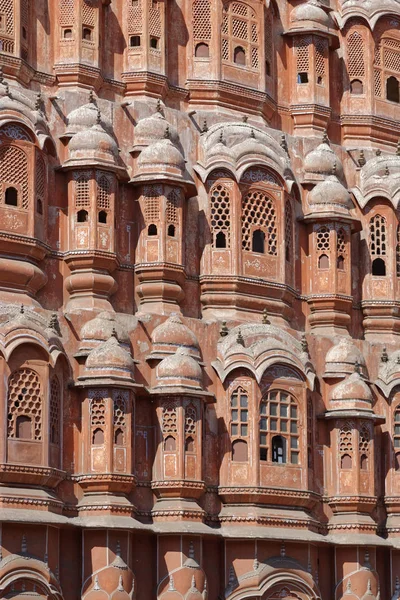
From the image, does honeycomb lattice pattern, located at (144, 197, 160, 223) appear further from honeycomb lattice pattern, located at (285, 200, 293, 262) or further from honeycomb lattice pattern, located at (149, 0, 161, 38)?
honeycomb lattice pattern, located at (149, 0, 161, 38)

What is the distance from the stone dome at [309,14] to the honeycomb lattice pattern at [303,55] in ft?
1.39

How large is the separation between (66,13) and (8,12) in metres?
1.47

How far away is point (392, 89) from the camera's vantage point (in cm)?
4019

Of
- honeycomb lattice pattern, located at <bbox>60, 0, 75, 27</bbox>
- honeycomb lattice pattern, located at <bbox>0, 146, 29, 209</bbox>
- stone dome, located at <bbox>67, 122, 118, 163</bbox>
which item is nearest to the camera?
honeycomb lattice pattern, located at <bbox>0, 146, 29, 209</bbox>

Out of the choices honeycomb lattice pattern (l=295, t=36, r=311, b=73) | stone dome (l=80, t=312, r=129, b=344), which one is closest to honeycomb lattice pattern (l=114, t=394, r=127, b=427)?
stone dome (l=80, t=312, r=129, b=344)

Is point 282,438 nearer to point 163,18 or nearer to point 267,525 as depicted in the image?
point 267,525

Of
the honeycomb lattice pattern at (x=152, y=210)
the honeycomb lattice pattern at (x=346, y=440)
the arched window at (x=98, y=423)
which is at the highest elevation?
the honeycomb lattice pattern at (x=152, y=210)

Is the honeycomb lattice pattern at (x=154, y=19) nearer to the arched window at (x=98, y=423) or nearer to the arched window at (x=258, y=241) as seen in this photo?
the arched window at (x=258, y=241)

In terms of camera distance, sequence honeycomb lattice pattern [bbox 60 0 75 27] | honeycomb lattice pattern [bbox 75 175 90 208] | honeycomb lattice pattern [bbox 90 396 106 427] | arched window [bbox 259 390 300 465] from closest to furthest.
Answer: honeycomb lattice pattern [bbox 90 396 106 427]
honeycomb lattice pattern [bbox 75 175 90 208]
arched window [bbox 259 390 300 465]
honeycomb lattice pattern [bbox 60 0 75 27]

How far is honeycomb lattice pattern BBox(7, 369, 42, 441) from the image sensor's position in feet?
102

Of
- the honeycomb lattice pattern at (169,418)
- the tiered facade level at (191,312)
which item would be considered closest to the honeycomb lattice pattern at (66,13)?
the tiered facade level at (191,312)

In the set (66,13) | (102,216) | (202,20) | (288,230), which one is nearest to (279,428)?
(288,230)

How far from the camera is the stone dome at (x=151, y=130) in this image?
Result: 34938mm

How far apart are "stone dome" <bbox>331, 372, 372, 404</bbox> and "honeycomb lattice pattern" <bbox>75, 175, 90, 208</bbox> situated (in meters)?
6.48
